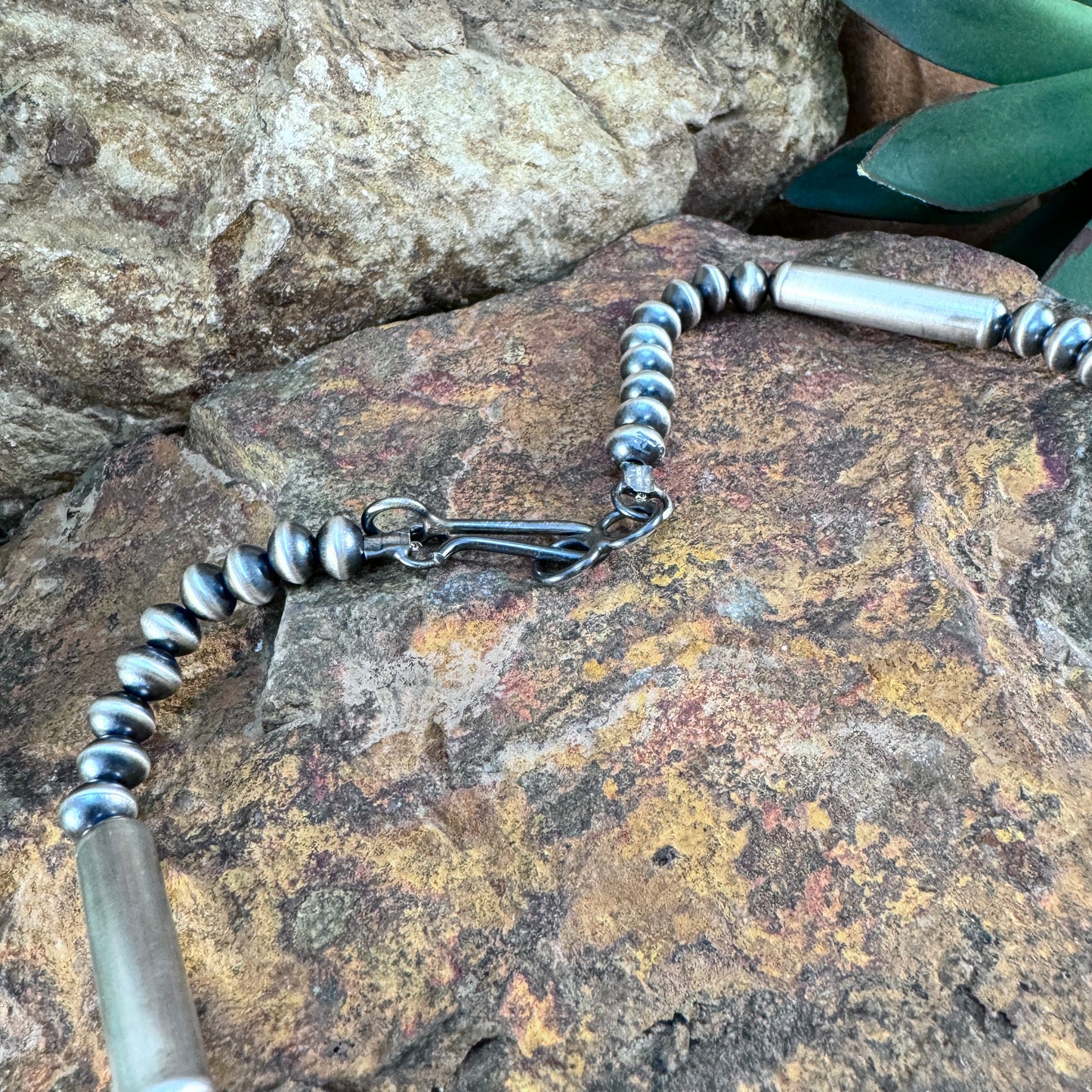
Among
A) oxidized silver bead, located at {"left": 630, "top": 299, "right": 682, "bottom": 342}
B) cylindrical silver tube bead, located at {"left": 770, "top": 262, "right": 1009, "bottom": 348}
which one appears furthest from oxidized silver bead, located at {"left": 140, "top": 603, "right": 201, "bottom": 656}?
cylindrical silver tube bead, located at {"left": 770, "top": 262, "right": 1009, "bottom": 348}

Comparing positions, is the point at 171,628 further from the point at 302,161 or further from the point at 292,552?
the point at 302,161

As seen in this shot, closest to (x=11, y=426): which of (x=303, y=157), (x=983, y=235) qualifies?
(x=303, y=157)

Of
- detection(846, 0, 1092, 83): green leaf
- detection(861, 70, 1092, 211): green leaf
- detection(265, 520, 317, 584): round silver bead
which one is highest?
detection(846, 0, 1092, 83): green leaf

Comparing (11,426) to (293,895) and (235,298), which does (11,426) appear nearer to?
(235,298)

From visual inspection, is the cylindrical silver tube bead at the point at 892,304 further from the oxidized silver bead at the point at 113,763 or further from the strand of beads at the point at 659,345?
the oxidized silver bead at the point at 113,763

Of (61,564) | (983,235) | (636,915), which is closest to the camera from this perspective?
(636,915)

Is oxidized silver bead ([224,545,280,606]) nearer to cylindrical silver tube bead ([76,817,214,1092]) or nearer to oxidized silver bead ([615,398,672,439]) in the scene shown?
cylindrical silver tube bead ([76,817,214,1092])

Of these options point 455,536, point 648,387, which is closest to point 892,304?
point 648,387
